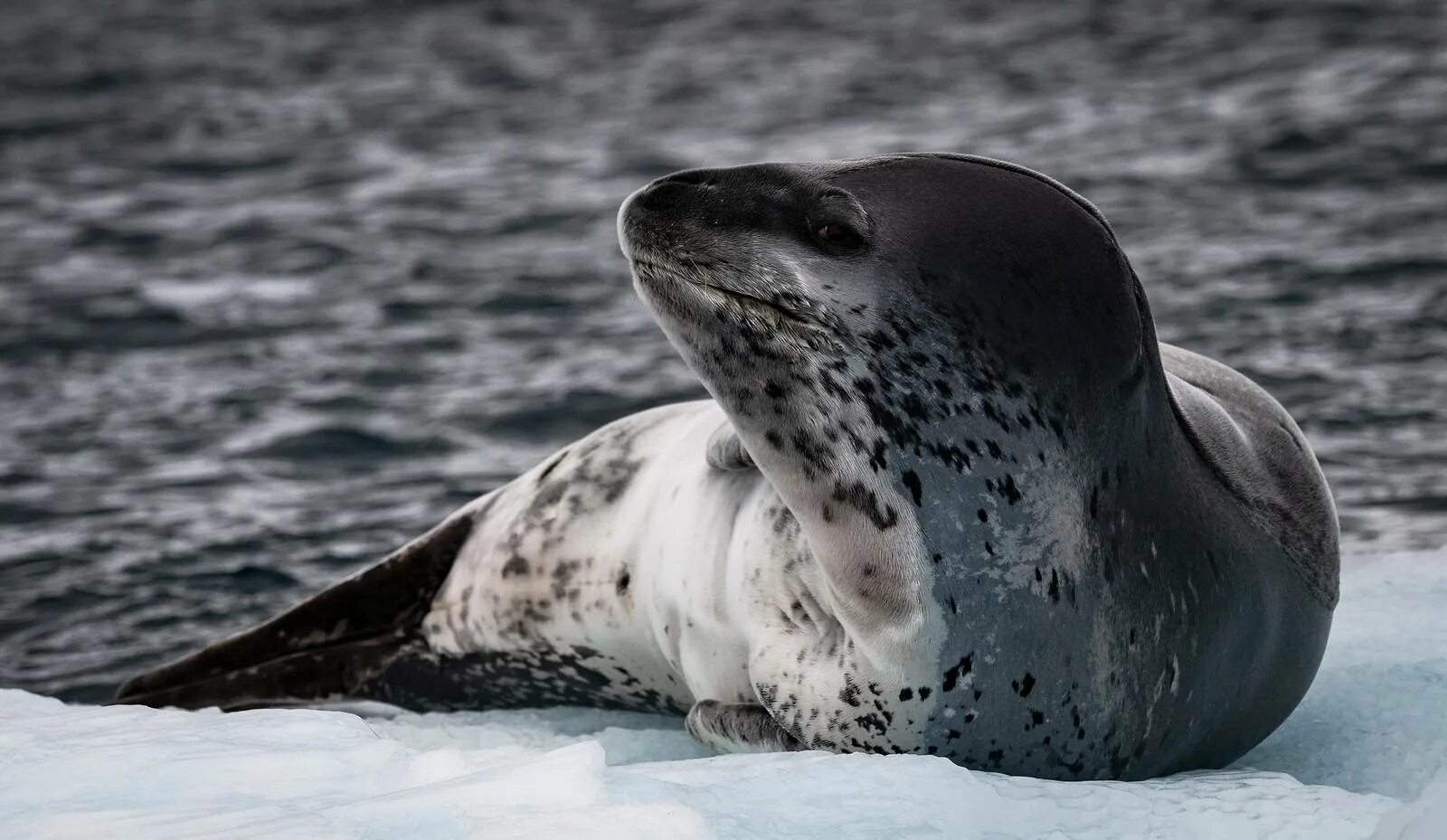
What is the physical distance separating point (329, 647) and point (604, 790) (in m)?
1.75

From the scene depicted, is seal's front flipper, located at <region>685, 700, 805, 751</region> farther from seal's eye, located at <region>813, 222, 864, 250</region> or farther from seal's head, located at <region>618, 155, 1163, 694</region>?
seal's eye, located at <region>813, 222, 864, 250</region>

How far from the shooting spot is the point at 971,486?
2.86 m

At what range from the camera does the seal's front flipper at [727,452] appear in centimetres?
336

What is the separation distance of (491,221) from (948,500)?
6.57 metres

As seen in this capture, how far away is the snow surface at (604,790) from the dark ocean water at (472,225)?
175cm

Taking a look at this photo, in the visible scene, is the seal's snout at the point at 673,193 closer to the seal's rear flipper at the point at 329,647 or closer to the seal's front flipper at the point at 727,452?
the seal's front flipper at the point at 727,452

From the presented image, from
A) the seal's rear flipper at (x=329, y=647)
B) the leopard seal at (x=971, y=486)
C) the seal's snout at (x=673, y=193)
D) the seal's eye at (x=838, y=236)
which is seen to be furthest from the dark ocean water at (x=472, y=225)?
the seal's eye at (x=838, y=236)

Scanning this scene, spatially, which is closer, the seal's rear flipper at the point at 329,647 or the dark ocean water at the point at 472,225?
the seal's rear flipper at the point at 329,647

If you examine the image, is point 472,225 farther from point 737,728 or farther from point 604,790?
point 604,790

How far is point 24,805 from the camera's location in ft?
8.90

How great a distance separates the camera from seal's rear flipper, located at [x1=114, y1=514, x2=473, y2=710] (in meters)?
4.19

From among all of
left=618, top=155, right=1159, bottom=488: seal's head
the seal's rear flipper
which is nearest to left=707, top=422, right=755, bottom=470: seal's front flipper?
left=618, top=155, right=1159, bottom=488: seal's head

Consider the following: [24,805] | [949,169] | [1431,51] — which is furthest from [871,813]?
[1431,51]

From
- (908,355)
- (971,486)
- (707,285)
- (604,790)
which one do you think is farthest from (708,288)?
(604,790)
